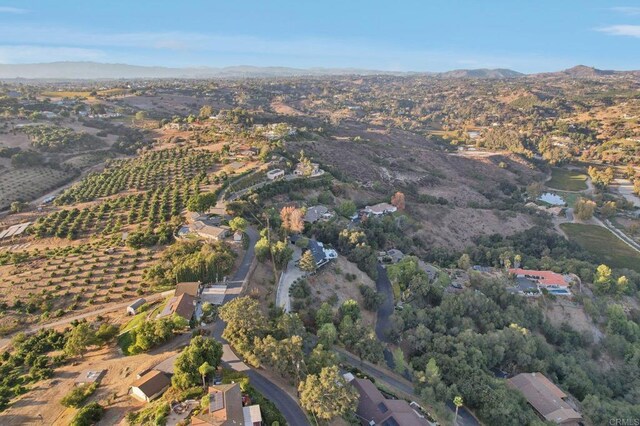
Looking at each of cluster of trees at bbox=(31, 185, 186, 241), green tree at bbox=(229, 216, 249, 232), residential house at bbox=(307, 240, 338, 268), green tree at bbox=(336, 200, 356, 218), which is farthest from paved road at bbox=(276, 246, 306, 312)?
green tree at bbox=(336, 200, 356, 218)

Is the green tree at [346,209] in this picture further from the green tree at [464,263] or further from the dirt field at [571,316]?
the dirt field at [571,316]

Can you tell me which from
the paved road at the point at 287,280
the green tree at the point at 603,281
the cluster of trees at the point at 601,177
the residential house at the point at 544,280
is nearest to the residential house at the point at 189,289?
the paved road at the point at 287,280

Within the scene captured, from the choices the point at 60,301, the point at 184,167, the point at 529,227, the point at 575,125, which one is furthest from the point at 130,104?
the point at 575,125

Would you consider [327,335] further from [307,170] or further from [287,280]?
[307,170]

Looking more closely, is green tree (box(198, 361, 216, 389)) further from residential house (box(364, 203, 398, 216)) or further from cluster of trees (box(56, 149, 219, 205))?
residential house (box(364, 203, 398, 216))

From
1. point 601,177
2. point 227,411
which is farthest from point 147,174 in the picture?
point 601,177
